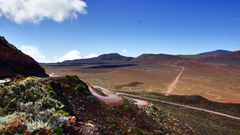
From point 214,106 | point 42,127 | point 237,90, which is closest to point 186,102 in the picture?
point 214,106

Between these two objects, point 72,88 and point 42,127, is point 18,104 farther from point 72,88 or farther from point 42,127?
point 72,88

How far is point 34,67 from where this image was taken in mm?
39500

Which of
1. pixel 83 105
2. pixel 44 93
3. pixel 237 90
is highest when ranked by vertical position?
pixel 44 93

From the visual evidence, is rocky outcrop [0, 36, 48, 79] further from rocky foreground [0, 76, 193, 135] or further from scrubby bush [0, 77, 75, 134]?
scrubby bush [0, 77, 75, 134]

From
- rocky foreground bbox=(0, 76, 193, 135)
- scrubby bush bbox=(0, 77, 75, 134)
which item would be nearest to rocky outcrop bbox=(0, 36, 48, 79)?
rocky foreground bbox=(0, 76, 193, 135)

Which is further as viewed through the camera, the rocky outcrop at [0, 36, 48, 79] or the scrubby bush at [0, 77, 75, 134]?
the rocky outcrop at [0, 36, 48, 79]

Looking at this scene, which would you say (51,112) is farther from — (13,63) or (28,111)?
(13,63)

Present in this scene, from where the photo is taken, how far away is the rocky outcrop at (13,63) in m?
32.2

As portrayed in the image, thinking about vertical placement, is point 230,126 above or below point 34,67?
below

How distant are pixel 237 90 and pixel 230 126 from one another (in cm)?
8385

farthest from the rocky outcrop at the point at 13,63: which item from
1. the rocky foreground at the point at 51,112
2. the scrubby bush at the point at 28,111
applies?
the scrubby bush at the point at 28,111

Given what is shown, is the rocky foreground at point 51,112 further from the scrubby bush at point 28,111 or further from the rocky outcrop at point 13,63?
the rocky outcrop at point 13,63

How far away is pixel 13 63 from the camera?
114 feet

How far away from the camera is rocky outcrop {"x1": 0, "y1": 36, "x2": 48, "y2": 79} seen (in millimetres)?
32188
